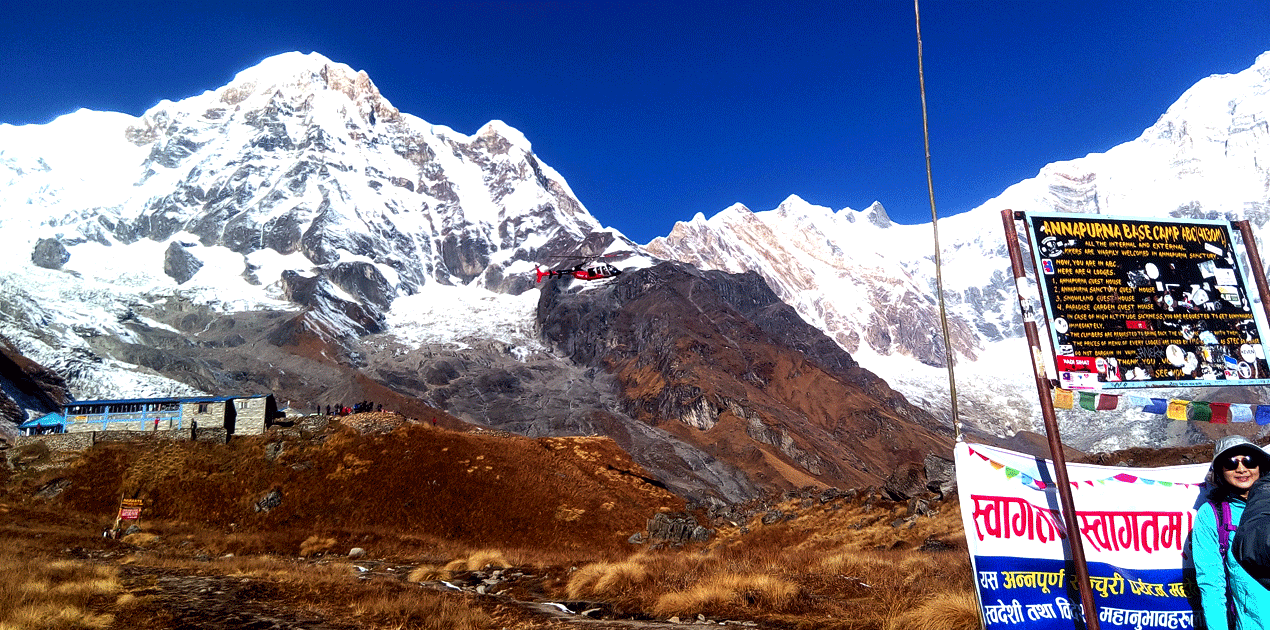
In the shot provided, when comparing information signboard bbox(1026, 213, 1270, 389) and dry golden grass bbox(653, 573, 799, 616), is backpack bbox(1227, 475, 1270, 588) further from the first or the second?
dry golden grass bbox(653, 573, 799, 616)

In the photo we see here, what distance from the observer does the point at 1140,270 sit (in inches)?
357

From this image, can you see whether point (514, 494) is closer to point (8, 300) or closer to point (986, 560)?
point (986, 560)

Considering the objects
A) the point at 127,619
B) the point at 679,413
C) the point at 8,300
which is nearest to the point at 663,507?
the point at 127,619

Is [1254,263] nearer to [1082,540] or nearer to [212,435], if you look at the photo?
[1082,540]

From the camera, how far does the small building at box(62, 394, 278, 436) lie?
41.7 m

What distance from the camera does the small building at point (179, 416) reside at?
41.7 m

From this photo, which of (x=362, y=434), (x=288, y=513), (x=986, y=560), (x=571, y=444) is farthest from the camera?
(x=571, y=444)

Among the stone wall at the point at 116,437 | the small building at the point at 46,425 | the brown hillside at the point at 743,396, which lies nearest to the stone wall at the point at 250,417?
the stone wall at the point at 116,437

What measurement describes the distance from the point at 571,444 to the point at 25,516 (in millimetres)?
27760

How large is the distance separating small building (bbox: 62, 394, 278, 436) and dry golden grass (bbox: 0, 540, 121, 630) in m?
27.5

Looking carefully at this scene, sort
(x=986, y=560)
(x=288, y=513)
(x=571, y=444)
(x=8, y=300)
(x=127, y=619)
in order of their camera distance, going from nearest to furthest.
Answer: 1. (x=986, y=560)
2. (x=127, y=619)
3. (x=288, y=513)
4. (x=571, y=444)
5. (x=8, y=300)

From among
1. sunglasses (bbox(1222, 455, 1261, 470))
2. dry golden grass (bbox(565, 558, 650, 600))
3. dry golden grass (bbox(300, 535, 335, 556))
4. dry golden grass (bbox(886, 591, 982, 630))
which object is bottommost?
dry golden grass (bbox(300, 535, 335, 556))

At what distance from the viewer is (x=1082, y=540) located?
783 cm

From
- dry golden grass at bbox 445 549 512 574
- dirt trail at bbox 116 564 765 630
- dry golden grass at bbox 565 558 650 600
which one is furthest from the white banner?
dry golden grass at bbox 445 549 512 574
